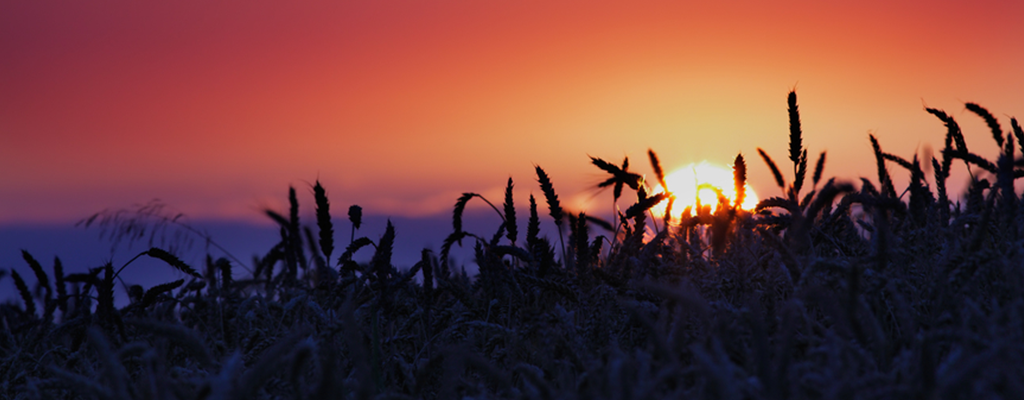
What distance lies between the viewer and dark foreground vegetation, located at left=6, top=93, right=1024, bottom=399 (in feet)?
7.09

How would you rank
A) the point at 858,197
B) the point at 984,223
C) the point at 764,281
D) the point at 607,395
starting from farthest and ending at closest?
the point at 764,281, the point at 858,197, the point at 984,223, the point at 607,395

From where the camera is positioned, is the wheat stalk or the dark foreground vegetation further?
the wheat stalk

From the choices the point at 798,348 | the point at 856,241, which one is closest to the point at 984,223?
the point at 798,348

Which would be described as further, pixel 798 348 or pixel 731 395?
pixel 798 348

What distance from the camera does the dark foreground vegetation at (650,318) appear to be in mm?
2160

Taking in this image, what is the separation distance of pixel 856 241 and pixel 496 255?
6.49ft

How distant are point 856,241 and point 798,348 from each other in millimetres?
1542

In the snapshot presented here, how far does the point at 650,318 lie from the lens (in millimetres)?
3285

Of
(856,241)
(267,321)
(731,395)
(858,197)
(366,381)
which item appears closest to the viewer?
(731,395)

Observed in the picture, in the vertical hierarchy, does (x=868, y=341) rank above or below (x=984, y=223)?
below

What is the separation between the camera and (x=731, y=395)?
5.84 ft

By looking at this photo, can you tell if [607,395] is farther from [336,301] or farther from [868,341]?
[336,301]

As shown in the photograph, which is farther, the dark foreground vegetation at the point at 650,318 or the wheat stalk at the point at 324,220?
the wheat stalk at the point at 324,220

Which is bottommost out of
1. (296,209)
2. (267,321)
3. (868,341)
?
(267,321)
